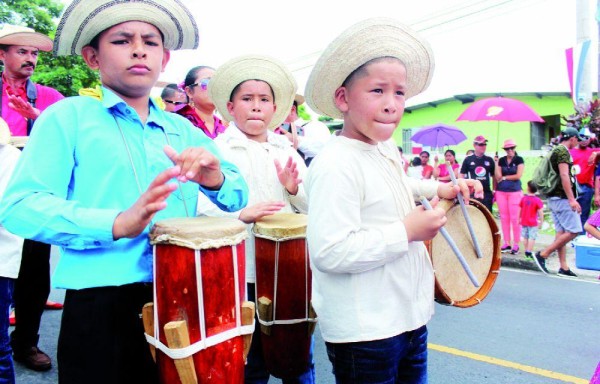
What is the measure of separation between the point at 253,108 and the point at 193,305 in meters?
1.54

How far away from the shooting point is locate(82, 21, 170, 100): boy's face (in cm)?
171

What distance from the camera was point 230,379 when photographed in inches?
66.4

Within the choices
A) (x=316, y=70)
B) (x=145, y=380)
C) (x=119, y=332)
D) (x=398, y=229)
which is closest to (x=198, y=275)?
(x=119, y=332)

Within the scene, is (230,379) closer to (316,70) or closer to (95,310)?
(95,310)

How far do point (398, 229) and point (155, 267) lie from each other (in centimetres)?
81

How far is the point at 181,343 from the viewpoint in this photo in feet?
5.15

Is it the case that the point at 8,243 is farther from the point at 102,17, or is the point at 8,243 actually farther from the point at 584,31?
the point at 584,31

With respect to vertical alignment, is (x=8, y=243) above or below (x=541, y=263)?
above

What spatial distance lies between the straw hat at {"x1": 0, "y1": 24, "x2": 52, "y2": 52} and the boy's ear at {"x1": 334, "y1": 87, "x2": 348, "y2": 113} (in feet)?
8.69

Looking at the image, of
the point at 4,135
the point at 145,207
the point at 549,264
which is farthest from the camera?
the point at 549,264

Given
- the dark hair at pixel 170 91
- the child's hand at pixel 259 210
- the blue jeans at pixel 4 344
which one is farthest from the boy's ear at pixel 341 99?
the dark hair at pixel 170 91

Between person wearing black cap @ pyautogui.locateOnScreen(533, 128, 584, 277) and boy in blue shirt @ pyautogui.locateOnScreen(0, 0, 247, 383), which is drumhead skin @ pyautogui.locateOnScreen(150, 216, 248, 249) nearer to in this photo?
boy in blue shirt @ pyautogui.locateOnScreen(0, 0, 247, 383)

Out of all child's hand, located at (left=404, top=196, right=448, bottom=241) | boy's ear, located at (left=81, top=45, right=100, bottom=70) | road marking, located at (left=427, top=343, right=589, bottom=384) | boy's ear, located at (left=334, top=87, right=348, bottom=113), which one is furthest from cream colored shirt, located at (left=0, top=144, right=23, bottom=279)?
road marking, located at (left=427, top=343, right=589, bottom=384)

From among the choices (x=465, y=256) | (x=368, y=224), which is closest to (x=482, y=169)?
(x=465, y=256)
